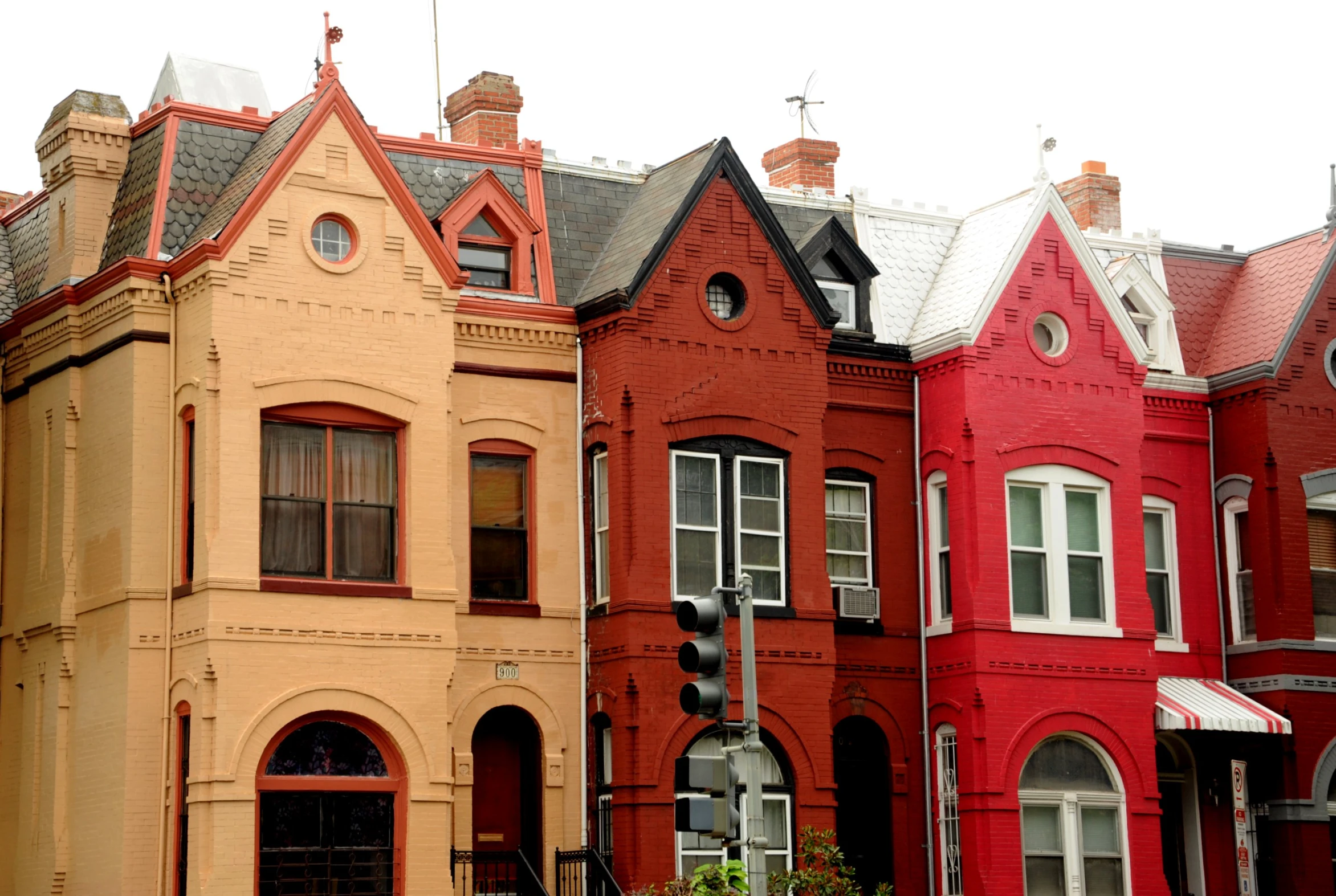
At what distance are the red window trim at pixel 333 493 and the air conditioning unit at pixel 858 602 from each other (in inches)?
264

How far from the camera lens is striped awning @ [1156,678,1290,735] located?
29797mm

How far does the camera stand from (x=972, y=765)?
93.6ft

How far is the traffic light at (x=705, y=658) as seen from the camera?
1845 cm

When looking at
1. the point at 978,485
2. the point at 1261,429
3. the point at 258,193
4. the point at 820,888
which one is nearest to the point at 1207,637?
the point at 1261,429

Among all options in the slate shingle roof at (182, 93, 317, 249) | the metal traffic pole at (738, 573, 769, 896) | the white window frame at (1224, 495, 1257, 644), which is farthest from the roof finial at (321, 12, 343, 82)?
the white window frame at (1224, 495, 1257, 644)

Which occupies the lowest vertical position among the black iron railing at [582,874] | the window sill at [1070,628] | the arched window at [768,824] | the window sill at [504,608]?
the black iron railing at [582,874]

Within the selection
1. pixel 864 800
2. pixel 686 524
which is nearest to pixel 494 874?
pixel 686 524

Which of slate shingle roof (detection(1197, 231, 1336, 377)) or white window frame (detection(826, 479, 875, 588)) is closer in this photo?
white window frame (detection(826, 479, 875, 588))

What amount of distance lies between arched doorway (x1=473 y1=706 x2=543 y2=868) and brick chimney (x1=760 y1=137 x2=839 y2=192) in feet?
36.0

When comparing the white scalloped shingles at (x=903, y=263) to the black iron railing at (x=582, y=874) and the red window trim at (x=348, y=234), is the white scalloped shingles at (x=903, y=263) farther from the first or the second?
the black iron railing at (x=582, y=874)

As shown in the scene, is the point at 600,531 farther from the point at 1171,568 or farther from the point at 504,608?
the point at 1171,568

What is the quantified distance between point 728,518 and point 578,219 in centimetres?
497

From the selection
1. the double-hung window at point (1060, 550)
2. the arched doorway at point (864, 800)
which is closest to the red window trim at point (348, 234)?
the arched doorway at point (864, 800)

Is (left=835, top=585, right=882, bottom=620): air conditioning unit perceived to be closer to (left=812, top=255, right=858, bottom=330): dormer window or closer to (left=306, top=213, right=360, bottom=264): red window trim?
(left=812, top=255, right=858, bottom=330): dormer window
